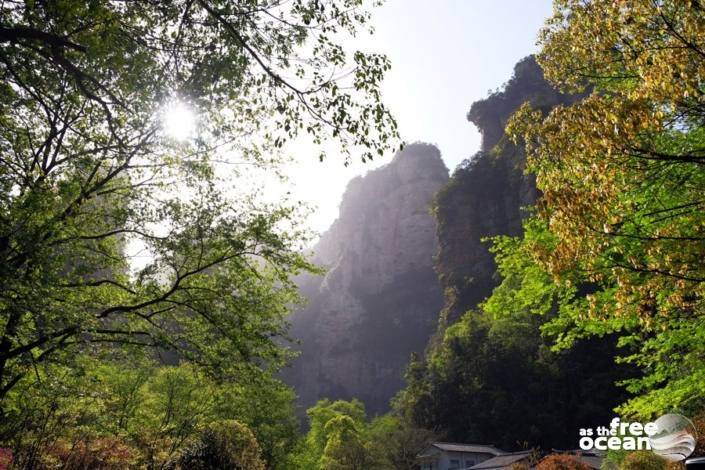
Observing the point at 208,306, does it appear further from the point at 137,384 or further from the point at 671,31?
the point at 137,384

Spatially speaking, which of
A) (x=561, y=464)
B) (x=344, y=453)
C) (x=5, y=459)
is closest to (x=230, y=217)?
(x=5, y=459)

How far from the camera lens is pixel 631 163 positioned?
6312 mm

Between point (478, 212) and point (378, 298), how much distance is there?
165 feet

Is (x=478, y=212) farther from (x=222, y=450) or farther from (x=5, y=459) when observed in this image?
(x=5, y=459)

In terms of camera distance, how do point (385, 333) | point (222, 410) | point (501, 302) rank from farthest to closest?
point (385, 333), point (222, 410), point (501, 302)

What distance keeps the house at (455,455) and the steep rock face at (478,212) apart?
103ft

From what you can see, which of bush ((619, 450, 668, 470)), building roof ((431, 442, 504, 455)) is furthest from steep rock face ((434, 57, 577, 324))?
bush ((619, 450, 668, 470))

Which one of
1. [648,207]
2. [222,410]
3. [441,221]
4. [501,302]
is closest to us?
[648,207]

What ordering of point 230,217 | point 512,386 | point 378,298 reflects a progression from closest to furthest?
point 230,217 → point 512,386 → point 378,298

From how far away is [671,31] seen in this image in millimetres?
5125

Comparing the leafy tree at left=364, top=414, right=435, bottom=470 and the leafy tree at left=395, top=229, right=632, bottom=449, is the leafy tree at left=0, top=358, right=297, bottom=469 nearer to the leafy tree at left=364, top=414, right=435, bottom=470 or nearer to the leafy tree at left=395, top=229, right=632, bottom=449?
the leafy tree at left=364, top=414, right=435, bottom=470

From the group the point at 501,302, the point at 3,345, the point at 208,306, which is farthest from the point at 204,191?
the point at 501,302

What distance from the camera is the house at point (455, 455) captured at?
4675 cm

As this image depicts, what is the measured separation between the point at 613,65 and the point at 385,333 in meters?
121
